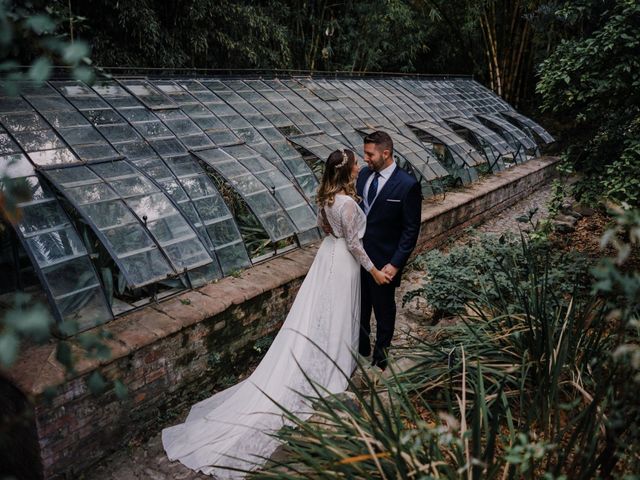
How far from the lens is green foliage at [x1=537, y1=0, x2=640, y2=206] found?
422 centimetres

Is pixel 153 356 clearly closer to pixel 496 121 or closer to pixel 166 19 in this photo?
pixel 166 19

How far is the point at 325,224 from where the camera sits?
3725 millimetres

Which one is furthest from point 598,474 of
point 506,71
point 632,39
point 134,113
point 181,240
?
point 506,71

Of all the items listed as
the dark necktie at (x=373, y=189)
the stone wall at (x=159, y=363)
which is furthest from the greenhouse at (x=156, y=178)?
the dark necktie at (x=373, y=189)

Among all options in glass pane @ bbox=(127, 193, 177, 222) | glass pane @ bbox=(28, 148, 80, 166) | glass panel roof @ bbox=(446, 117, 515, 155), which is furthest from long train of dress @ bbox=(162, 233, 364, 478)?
glass panel roof @ bbox=(446, 117, 515, 155)

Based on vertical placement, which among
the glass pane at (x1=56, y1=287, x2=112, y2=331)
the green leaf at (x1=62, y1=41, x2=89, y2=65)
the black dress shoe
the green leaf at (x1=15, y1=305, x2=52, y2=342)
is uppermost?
the green leaf at (x1=62, y1=41, x2=89, y2=65)

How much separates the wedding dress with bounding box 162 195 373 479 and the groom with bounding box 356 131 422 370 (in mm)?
194

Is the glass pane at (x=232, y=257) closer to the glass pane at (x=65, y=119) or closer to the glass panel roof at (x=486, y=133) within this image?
the glass pane at (x=65, y=119)

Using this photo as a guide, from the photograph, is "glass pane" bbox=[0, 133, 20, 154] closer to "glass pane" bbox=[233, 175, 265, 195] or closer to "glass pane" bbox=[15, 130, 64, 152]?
"glass pane" bbox=[15, 130, 64, 152]

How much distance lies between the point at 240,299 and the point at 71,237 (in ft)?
4.47

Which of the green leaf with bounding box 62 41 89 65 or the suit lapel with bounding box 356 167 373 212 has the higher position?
the green leaf with bounding box 62 41 89 65

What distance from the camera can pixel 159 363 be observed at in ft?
11.6

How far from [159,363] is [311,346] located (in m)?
1.11

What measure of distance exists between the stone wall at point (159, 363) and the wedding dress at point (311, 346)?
0.92ft
